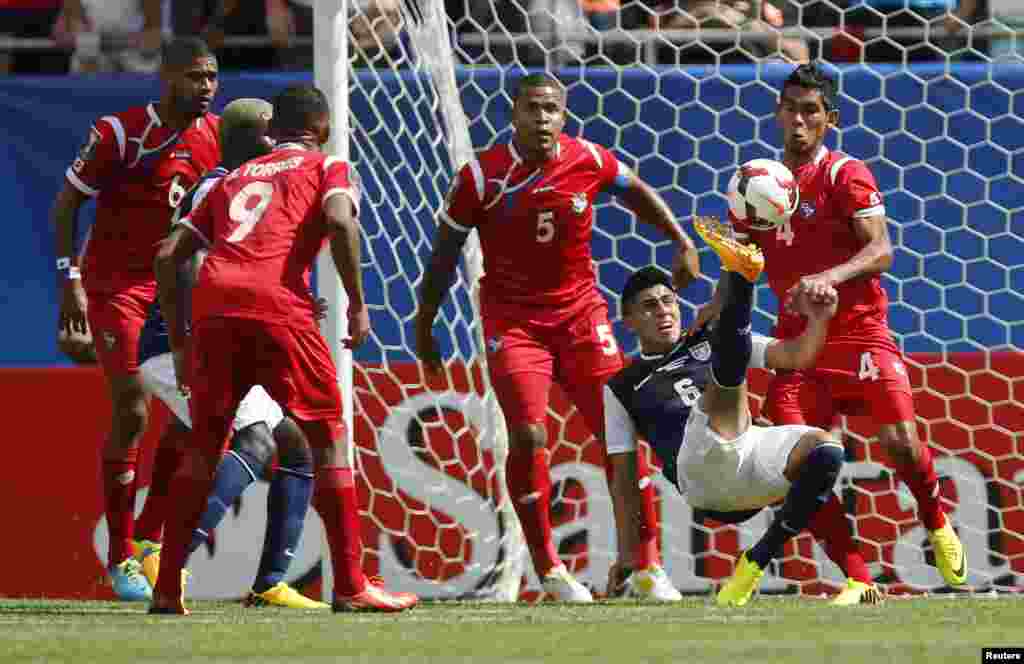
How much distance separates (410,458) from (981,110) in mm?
2963

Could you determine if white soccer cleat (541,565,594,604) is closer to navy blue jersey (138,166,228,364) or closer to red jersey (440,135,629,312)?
red jersey (440,135,629,312)

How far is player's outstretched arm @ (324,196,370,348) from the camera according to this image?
6262 millimetres

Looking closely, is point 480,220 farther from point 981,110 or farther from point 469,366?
point 981,110

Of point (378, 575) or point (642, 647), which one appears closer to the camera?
point (642, 647)

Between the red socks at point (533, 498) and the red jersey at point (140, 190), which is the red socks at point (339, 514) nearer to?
the red socks at point (533, 498)

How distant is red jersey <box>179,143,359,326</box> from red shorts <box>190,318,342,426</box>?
0.04 metres

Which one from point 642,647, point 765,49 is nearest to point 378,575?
point 765,49

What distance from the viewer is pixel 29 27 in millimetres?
10484

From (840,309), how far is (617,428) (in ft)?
3.09

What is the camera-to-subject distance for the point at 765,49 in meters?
9.01

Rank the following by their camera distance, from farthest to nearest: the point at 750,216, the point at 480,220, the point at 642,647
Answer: the point at 480,220, the point at 750,216, the point at 642,647

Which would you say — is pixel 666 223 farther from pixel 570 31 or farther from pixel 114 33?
pixel 114 33

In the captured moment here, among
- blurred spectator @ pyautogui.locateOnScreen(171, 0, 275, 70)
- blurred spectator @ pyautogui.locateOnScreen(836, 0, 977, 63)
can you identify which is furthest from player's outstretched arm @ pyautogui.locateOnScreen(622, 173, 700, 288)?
blurred spectator @ pyautogui.locateOnScreen(171, 0, 275, 70)

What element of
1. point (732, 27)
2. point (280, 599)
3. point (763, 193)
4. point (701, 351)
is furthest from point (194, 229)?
point (732, 27)
